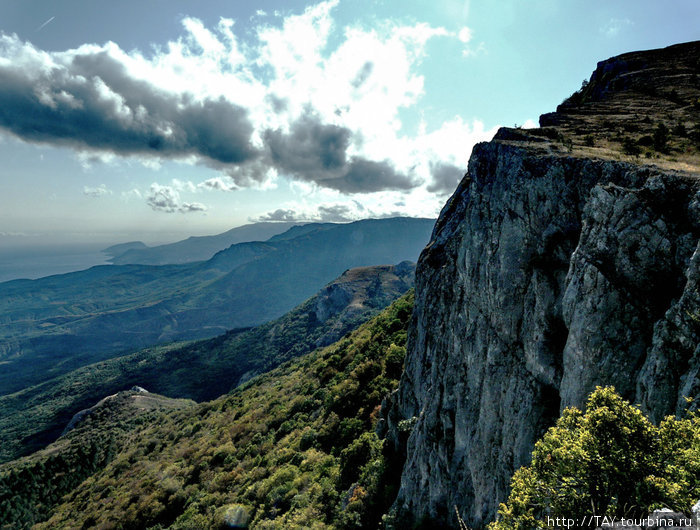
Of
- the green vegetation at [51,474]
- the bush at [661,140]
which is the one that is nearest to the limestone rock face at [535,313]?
the bush at [661,140]

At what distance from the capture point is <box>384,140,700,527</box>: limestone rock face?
1206 cm

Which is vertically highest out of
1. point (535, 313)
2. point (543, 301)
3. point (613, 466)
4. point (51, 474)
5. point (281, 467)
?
point (543, 301)

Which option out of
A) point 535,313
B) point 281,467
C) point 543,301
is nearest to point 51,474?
point 281,467

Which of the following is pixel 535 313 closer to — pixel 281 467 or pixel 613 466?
pixel 613 466

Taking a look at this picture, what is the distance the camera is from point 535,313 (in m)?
17.8

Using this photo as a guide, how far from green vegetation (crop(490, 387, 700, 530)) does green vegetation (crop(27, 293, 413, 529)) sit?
76.5 ft

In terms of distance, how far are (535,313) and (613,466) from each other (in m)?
9.28

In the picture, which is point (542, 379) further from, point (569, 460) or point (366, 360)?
point (366, 360)

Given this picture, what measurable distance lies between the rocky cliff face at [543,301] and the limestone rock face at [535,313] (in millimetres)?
65

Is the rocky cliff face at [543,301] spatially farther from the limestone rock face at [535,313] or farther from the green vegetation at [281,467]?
the green vegetation at [281,467]

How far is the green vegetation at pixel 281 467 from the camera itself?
31944mm

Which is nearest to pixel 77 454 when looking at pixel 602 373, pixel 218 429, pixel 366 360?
pixel 218 429

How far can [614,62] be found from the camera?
46062mm

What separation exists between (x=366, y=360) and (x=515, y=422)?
126ft
